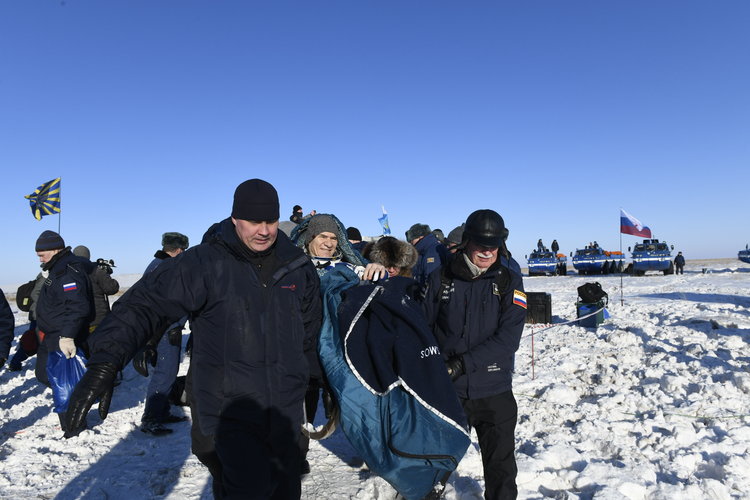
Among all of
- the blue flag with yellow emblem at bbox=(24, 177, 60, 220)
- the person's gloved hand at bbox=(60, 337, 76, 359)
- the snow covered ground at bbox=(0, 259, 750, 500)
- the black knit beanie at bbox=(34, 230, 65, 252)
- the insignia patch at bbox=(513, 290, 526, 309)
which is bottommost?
the snow covered ground at bbox=(0, 259, 750, 500)

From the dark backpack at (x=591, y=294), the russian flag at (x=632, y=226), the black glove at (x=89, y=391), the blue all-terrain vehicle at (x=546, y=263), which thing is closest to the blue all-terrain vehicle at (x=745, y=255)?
the blue all-terrain vehicle at (x=546, y=263)

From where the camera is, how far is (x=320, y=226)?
3.46 m

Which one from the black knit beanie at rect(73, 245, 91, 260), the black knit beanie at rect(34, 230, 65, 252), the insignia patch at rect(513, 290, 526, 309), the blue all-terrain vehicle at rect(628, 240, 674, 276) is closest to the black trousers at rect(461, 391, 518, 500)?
the insignia patch at rect(513, 290, 526, 309)

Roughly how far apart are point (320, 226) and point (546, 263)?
2955cm

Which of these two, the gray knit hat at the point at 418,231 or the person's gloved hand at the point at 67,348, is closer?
the person's gloved hand at the point at 67,348

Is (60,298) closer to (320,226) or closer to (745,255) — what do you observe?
(320,226)

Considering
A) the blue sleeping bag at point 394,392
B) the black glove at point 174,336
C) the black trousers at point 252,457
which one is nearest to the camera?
the black trousers at point 252,457

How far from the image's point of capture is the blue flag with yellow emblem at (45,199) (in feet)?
39.0

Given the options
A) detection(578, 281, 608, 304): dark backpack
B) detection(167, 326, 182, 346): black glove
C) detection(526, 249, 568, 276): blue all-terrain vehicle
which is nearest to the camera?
detection(167, 326, 182, 346): black glove

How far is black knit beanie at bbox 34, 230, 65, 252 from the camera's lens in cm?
501

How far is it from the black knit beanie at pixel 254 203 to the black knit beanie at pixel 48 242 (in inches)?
144

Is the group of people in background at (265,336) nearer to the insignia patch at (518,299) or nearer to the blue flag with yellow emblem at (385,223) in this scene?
the insignia patch at (518,299)

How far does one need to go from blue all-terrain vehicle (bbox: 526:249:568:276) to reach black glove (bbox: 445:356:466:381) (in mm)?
29671

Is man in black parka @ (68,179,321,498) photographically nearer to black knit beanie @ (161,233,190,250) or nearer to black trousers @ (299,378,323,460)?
black trousers @ (299,378,323,460)
